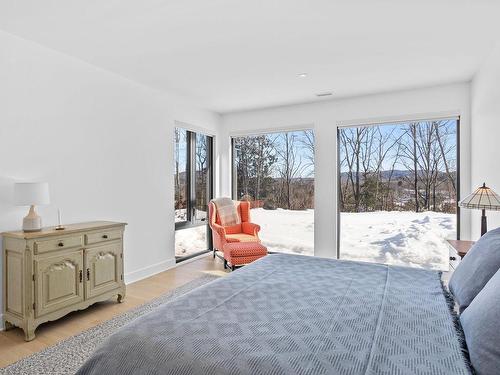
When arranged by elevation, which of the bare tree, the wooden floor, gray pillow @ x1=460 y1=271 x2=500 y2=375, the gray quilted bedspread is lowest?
the wooden floor

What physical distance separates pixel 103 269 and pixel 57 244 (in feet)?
1.94

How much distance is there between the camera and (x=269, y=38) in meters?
2.80

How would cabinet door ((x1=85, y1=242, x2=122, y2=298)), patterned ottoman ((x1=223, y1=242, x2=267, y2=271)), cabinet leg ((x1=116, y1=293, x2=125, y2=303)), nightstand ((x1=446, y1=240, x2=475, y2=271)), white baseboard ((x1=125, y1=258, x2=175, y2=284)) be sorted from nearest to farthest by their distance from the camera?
nightstand ((x1=446, y1=240, x2=475, y2=271))
cabinet door ((x1=85, y1=242, x2=122, y2=298))
cabinet leg ((x1=116, y1=293, x2=125, y2=303))
white baseboard ((x1=125, y1=258, x2=175, y2=284))
patterned ottoman ((x1=223, y1=242, x2=267, y2=271))

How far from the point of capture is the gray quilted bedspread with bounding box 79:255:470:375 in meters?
1.12

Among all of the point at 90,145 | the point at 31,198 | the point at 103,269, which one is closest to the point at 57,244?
the point at 31,198

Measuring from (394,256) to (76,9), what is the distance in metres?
4.72

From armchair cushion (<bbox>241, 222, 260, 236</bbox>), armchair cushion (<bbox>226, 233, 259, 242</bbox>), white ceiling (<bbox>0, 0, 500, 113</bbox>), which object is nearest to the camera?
white ceiling (<bbox>0, 0, 500, 113</bbox>)

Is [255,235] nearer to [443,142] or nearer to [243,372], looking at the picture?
[443,142]

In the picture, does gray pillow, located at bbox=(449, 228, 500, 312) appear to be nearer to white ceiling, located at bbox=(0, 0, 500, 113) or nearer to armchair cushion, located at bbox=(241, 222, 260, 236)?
white ceiling, located at bbox=(0, 0, 500, 113)

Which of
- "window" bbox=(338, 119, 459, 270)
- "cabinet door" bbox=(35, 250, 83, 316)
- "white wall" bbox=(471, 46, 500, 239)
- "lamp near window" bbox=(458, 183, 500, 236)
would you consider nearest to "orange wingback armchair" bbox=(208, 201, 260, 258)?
"window" bbox=(338, 119, 459, 270)

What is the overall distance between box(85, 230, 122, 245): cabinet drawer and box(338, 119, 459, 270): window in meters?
3.24

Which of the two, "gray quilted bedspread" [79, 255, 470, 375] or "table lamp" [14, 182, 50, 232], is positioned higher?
"table lamp" [14, 182, 50, 232]

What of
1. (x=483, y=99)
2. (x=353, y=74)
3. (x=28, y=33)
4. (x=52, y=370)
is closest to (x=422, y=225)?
(x=483, y=99)

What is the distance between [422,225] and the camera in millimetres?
4426
